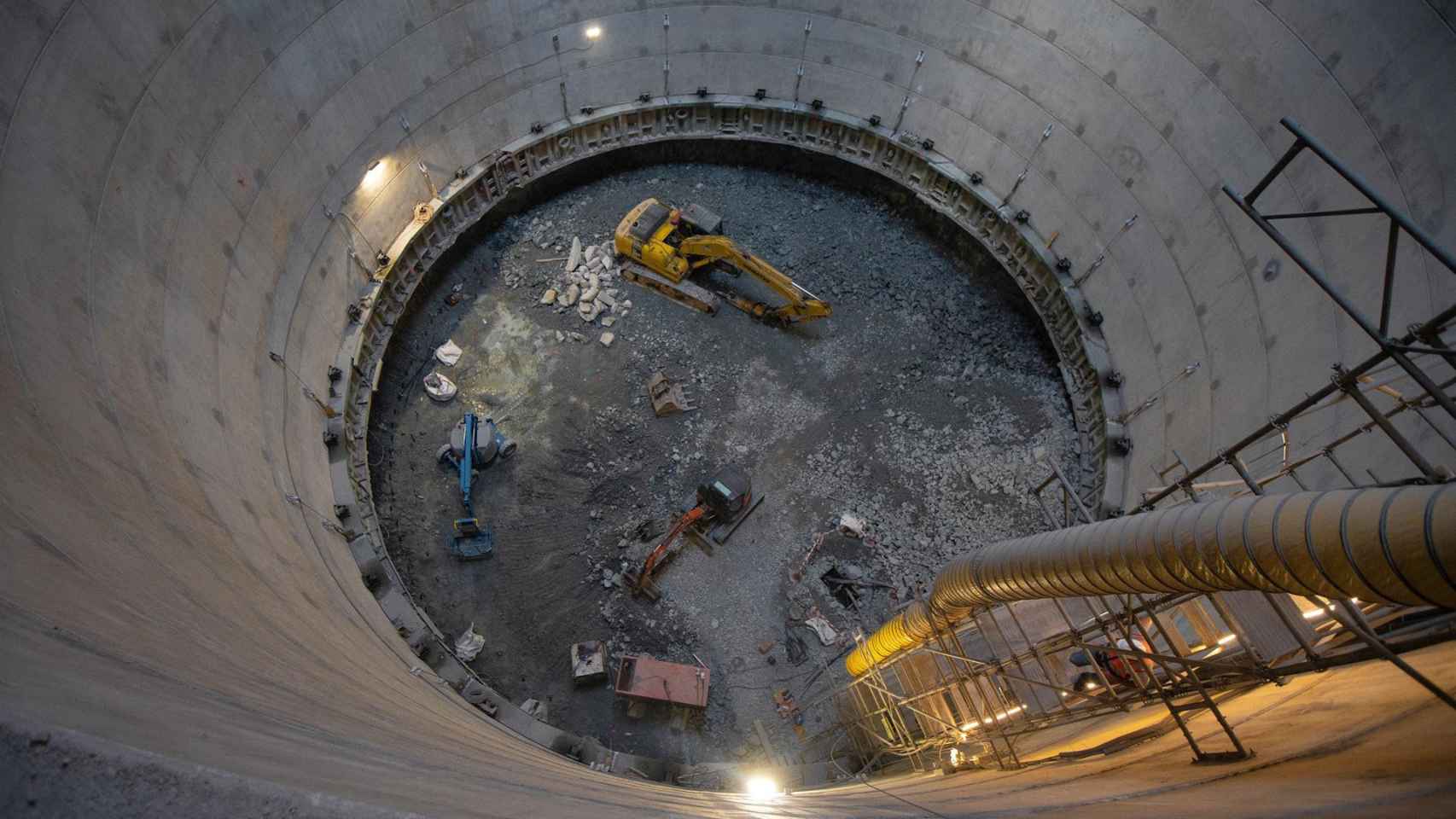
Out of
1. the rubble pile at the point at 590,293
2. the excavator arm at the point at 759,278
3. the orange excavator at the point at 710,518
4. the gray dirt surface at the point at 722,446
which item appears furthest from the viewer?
the rubble pile at the point at 590,293

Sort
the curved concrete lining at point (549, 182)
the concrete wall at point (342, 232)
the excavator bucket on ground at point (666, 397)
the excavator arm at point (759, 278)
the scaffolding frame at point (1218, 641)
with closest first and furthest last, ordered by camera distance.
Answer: the scaffolding frame at point (1218, 641)
the concrete wall at point (342, 232)
the curved concrete lining at point (549, 182)
the excavator bucket on ground at point (666, 397)
the excavator arm at point (759, 278)

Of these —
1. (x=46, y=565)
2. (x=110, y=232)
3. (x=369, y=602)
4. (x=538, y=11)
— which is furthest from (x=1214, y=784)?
(x=538, y=11)

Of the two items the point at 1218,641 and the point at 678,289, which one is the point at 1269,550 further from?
the point at 678,289

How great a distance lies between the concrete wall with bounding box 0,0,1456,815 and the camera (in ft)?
17.5

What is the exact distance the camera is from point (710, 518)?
13508 millimetres

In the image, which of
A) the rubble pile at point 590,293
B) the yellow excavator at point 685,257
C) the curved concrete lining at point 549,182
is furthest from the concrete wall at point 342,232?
the yellow excavator at point 685,257

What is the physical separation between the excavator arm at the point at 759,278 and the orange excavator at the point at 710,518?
3952 millimetres

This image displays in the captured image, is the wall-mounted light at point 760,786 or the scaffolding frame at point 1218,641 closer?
the scaffolding frame at point 1218,641

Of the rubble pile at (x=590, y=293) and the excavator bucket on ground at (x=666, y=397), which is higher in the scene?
the rubble pile at (x=590, y=293)

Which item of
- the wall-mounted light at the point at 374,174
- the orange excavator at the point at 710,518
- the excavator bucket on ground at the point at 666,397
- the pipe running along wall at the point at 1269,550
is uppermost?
the wall-mounted light at the point at 374,174

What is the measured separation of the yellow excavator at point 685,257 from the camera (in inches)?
617

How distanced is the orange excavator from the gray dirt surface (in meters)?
0.30

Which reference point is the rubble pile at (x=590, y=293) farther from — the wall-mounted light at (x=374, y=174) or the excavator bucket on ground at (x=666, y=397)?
the wall-mounted light at (x=374, y=174)

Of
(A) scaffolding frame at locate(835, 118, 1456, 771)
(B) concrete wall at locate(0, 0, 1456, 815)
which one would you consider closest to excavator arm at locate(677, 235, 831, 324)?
(B) concrete wall at locate(0, 0, 1456, 815)
